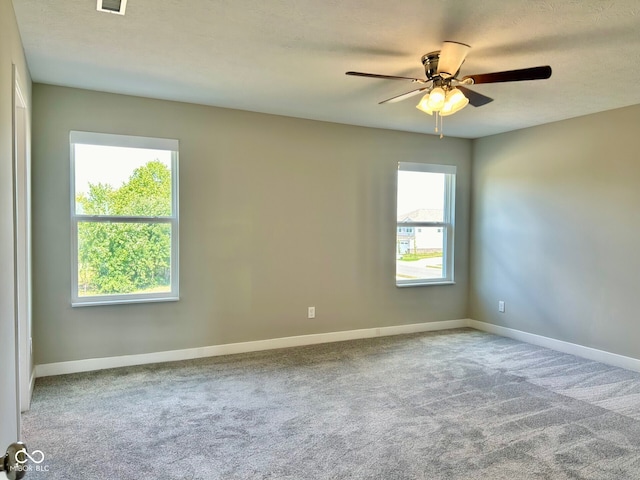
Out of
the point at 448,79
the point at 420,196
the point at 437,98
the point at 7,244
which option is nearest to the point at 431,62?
the point at 448,79

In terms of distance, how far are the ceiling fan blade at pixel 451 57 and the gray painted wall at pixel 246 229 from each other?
7.11ft

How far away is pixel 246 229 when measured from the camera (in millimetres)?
4340

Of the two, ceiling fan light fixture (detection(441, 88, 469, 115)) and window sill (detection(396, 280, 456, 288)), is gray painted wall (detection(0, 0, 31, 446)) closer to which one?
ceiling fan light fixture (detection(441, 88, 469, 115))

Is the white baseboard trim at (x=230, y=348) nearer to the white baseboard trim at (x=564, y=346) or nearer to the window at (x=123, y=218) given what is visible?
the white baseboard trim at (x=564, y=346)

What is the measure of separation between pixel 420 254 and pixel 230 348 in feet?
8.52

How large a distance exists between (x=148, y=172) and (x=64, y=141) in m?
0.70

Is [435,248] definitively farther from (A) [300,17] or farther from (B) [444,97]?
(A) [300,17]

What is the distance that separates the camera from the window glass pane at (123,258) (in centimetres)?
376

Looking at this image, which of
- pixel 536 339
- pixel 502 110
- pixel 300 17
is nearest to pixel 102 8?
pixel 300 17

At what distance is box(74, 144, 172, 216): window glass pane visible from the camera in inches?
147

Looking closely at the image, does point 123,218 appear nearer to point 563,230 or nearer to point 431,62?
point 431,62

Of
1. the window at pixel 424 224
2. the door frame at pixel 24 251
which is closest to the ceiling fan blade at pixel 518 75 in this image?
the window at pixel 424 224

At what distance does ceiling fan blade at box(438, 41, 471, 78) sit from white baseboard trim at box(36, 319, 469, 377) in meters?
3.05

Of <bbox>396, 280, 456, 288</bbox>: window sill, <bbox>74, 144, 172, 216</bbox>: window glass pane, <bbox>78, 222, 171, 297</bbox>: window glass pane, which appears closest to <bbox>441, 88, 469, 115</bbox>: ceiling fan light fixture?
<bbox>74, 144, 172, 216</bbox>: window glass pane
